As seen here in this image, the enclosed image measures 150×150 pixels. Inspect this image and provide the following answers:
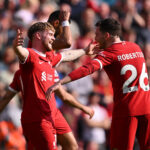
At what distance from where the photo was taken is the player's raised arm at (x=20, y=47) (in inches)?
261

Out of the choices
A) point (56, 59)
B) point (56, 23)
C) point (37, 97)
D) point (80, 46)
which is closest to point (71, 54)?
point (56, 59)

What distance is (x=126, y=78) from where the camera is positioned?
711cm

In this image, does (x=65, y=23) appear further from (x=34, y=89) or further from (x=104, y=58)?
(x=34, y=89)

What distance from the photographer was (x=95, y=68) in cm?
694

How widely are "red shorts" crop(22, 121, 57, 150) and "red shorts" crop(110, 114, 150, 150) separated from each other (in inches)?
37.0

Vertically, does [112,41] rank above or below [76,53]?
above

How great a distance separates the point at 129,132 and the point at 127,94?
0.56 m

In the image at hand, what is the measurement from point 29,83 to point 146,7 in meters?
7.90

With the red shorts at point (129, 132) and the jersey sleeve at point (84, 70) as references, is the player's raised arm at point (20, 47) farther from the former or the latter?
the red shorts at point (129, 132)

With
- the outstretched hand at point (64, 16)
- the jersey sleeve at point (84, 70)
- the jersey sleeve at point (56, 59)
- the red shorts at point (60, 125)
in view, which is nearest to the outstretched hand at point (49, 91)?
the jersey sleeve at point (84, 70)

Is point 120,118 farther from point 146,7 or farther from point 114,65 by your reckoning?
point 146,7

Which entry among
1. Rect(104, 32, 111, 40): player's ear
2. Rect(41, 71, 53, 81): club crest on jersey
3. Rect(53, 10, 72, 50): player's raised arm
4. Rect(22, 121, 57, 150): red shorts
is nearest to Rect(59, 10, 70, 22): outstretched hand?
Rect(53, 10, 72, 50): player's raised arm

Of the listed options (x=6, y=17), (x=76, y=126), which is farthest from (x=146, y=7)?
(x=76, y=126)

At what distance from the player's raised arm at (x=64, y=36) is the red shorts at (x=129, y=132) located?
4.94ft
